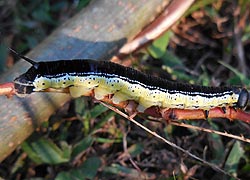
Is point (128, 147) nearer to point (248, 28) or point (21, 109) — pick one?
point (21, 109)

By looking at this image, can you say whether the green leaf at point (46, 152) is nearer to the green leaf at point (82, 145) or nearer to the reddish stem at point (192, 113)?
the green leaf at point (82, 145)

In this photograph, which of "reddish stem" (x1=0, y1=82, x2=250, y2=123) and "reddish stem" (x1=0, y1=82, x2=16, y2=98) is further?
"reddish stem" (x1=0, y1=82, x2=250, y2=123)

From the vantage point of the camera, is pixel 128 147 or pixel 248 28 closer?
pixel 128 147

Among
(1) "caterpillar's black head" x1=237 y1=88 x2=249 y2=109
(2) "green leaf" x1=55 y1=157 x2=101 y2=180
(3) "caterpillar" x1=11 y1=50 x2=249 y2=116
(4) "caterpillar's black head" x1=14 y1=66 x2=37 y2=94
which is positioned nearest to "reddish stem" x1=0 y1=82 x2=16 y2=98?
(4) "caterpillar's black head" x1=14 y1=66 x2=37 y2=94

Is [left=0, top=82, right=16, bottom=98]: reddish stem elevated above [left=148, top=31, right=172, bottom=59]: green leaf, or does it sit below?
below

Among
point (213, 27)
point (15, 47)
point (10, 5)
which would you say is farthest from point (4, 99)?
point (213, 27)

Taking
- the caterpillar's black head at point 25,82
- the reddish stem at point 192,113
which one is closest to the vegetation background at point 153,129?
the reddish stem at point 192,113

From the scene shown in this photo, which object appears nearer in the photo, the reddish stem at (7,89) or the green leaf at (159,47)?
the reddish stem at (7,89)

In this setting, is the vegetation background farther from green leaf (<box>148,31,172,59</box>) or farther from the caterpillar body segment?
the caterpillar body segment
